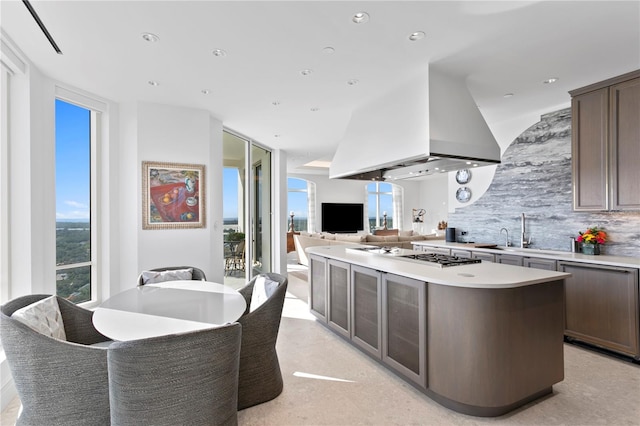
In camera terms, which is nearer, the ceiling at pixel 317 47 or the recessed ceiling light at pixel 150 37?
the ceiling at pixel 317 47

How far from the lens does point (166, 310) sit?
2217 millimetres

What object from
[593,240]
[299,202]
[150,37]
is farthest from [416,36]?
[299,202]

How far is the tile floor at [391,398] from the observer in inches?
83.4

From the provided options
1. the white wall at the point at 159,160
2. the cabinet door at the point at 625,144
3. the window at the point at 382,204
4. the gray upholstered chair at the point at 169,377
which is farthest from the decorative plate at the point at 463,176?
the window at the point at 382,204

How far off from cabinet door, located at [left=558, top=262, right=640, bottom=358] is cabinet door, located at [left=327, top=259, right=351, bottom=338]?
2215mm

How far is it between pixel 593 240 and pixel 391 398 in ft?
9.38

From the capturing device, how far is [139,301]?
8.04ft

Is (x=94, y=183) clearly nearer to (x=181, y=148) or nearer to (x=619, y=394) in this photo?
(x=181, y=148)

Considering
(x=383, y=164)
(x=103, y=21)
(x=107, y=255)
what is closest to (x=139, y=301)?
(x=107, y=255)

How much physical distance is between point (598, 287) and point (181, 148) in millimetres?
4714

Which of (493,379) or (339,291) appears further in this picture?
(339,291)

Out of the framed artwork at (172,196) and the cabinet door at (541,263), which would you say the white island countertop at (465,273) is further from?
the framed artwork at (172,196)

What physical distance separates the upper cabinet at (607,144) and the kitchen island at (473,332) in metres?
1.52

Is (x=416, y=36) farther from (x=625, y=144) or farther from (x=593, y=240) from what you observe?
(x=593, y=240)
